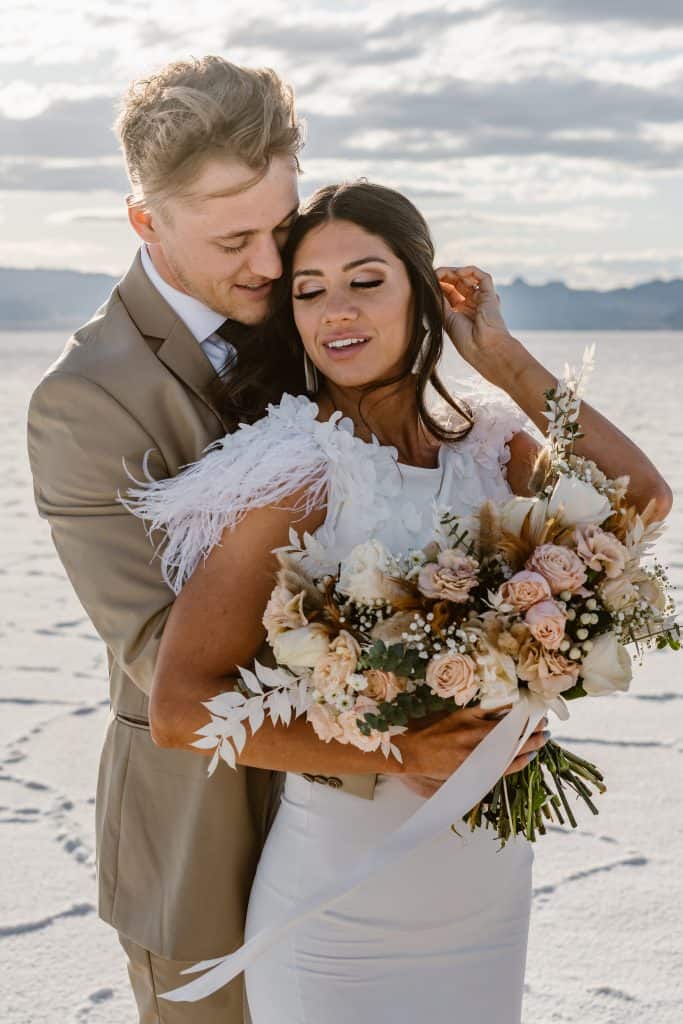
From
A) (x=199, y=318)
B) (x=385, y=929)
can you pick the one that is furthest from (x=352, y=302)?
(x=385, y=929)

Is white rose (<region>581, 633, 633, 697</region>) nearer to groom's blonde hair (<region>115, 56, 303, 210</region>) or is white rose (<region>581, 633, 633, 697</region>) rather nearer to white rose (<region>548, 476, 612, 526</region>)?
white rose (<region>548, 476, 612, 526</region>)

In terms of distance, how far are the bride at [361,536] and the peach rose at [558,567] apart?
289mm

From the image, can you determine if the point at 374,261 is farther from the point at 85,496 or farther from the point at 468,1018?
the point at 468,1018

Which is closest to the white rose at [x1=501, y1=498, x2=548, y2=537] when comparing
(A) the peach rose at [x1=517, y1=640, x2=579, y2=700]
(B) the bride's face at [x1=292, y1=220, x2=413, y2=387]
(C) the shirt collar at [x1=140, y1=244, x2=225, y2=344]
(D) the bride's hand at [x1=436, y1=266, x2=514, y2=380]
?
(A) the peach rose at [x1=517, y1=640, x2=579, y2=700]

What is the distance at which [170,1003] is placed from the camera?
9.87ft

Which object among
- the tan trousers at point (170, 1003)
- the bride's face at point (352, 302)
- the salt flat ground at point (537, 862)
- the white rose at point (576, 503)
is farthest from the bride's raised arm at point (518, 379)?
the salt flat ground at point (537, 862)

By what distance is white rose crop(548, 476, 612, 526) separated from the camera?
227 cm

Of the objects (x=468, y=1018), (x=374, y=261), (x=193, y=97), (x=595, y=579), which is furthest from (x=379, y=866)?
(x=193, y=97)

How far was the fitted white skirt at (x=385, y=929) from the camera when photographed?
2475 mm

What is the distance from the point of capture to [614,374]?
3256 cm

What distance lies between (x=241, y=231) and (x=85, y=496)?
69cm

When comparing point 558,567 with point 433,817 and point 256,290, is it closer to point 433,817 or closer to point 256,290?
point 433,817

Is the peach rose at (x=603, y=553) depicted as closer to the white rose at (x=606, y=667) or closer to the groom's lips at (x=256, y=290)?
the white rose at (x=606, y=667)

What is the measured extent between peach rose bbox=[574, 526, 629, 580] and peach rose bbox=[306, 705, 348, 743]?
0.52 meters
